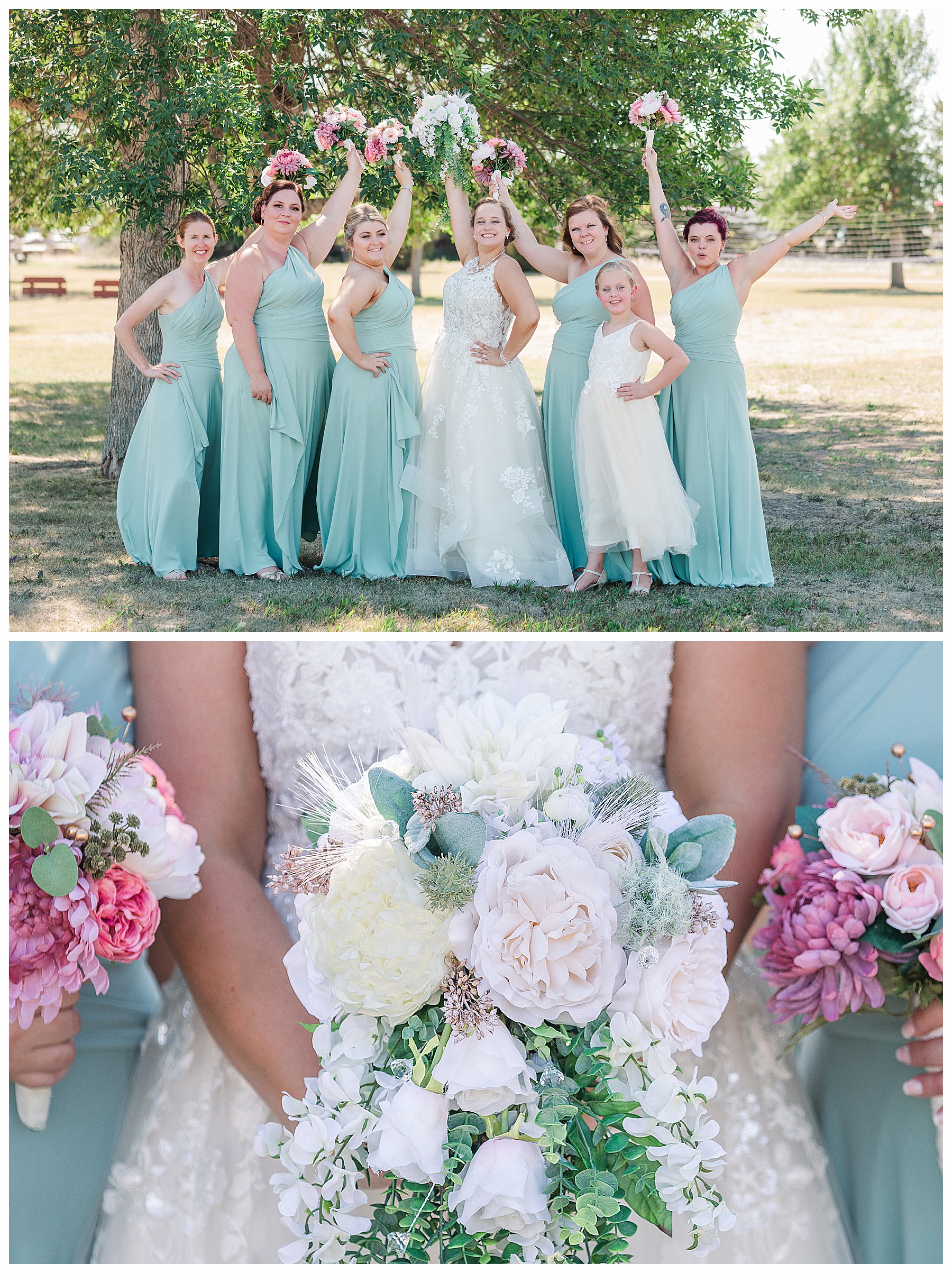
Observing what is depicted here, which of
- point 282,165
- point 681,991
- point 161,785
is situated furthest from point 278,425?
point 681,991

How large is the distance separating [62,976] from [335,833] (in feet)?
2.92

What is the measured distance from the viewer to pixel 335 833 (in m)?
2.54

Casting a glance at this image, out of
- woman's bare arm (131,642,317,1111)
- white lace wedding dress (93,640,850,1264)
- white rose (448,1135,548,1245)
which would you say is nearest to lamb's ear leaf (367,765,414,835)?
white lace wedding dress (93,640,850,1264)

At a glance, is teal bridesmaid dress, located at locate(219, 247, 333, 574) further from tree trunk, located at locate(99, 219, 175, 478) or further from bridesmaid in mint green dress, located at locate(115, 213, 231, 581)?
tree trunk, located at locate(99, 219, 175, 478)

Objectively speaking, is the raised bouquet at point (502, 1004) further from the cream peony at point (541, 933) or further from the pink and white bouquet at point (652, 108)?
the pink and white bouquet at point (652, 108)

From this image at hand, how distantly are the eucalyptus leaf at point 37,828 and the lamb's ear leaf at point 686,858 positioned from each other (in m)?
1.48

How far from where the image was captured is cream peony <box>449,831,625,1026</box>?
2232mm

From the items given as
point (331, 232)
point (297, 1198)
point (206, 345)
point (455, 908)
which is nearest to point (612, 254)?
point (331, 232)

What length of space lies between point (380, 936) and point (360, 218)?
15.5 ft

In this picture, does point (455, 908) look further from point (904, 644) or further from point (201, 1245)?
point (904, 644)

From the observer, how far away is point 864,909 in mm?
2885

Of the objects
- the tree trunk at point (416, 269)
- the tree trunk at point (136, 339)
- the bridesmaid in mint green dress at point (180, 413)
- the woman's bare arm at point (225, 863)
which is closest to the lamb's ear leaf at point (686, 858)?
the woman's bare arm at point (225, 863)

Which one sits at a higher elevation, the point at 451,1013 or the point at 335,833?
the point at 335,833

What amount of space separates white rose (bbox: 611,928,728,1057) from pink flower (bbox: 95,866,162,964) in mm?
1276
